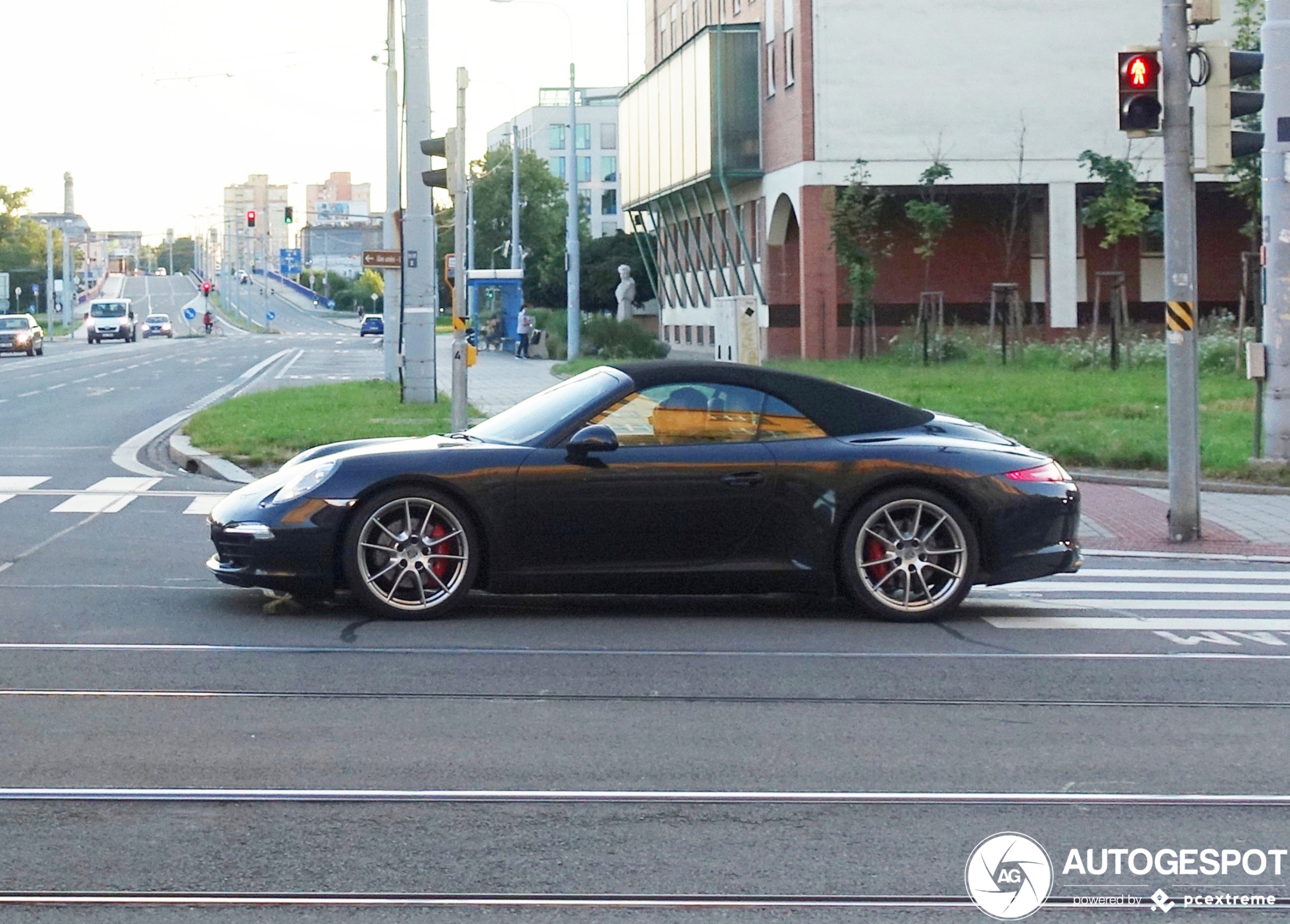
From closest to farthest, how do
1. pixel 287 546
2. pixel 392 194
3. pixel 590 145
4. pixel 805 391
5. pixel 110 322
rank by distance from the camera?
pixel 287 546, pixel 805 391, pixel 392 194, pixel 110 322, pixel 590 145

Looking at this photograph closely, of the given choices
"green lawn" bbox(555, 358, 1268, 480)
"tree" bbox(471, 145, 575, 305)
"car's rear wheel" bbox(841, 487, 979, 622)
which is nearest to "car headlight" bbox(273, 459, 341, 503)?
"car's rear wheel" bbox(841, 487, 979, 622)

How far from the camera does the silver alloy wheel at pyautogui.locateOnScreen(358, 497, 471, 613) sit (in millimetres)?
8688

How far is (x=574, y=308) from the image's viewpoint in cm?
4634

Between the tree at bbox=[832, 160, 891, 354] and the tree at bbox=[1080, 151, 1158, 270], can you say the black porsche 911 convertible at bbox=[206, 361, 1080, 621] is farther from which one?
the tree at bbox=[832, 160, 891, 354]

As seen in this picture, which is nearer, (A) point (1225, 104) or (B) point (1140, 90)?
(B) point (1140, 90)

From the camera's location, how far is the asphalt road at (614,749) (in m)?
4.73

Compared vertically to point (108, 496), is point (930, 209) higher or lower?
higher

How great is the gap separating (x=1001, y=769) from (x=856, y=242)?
35246 mm

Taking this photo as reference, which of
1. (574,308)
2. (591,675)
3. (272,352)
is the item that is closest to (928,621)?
(591,675)

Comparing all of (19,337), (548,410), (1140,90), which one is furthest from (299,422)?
(19,337)

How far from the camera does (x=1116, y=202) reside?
125 feet

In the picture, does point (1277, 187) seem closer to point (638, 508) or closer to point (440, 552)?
point (638, 508)

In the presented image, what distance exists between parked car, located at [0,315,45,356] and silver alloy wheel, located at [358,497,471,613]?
61.5 meters

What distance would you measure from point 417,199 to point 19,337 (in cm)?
4768
